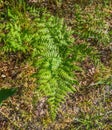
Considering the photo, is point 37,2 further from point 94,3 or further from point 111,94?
point 111,94

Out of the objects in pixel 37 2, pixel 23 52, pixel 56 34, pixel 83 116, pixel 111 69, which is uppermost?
pixel 37 2

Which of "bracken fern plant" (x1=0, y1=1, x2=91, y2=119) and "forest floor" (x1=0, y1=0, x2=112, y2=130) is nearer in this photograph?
"bracken fern plant" (x1=0, y1=1, x2=91, y2=119)

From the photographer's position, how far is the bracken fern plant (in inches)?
123

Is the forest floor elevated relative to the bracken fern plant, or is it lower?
lower

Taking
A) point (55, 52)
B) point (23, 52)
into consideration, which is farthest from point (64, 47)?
point (23, 52)

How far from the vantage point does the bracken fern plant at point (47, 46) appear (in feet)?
10.3

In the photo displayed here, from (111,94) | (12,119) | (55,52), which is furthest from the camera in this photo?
(111,94)

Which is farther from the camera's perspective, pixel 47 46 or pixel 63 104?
pixel 63 104

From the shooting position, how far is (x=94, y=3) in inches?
143

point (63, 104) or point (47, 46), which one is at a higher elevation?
point (47, 46)

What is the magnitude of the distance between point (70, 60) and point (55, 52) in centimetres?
19

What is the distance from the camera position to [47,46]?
123 inches

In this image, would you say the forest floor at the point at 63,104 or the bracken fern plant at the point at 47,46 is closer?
the bracken fern plant at the point at 47,46

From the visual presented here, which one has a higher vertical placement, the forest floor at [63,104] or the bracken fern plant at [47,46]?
the bracken fern plant at [47,46]
